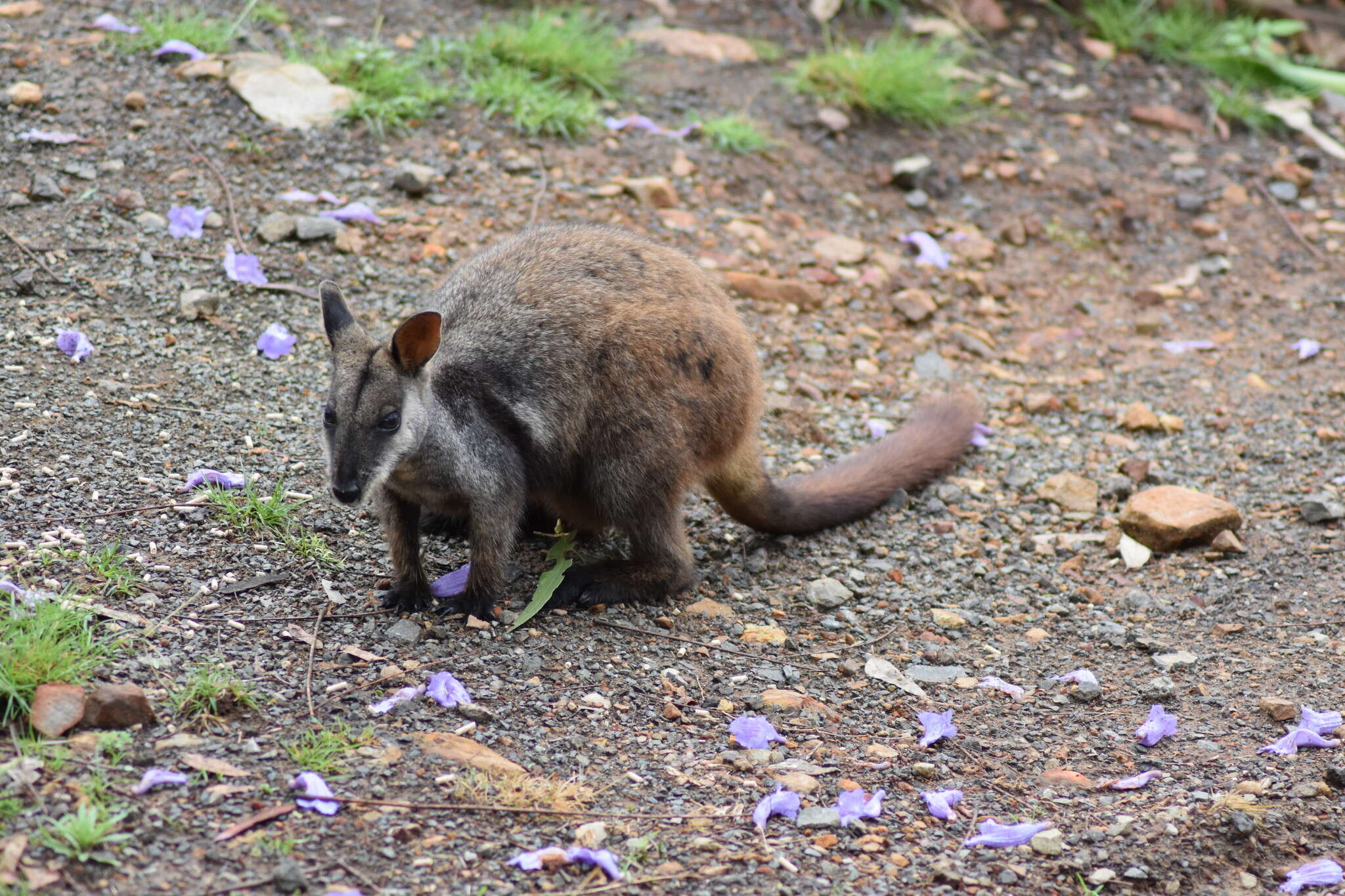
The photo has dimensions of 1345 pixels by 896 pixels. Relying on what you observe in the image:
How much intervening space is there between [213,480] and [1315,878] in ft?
11.5

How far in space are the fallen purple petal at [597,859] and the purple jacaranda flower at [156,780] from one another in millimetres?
918

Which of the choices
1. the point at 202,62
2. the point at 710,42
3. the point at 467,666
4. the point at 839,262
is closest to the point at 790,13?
the point at 710,42

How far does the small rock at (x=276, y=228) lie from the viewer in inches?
231

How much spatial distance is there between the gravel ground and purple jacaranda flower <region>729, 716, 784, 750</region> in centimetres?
11

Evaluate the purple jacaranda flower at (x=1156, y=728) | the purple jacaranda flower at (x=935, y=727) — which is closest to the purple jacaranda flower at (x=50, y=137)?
the purple jacaranda flower at (x=935, y=727)

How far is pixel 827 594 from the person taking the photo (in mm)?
4762

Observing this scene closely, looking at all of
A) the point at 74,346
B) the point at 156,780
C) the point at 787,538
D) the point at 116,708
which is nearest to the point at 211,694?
the point at 116,708

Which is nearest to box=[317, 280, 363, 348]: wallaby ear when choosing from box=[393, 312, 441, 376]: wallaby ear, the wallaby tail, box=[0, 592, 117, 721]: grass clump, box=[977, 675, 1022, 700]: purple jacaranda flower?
box=[393, 312, 441, 376]: wallaby ear

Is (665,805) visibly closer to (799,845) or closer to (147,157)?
(799,845)

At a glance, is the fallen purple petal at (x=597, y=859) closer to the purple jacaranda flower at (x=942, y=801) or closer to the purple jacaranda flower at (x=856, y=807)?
the purple jacaranda flower at (x=856, y=807)

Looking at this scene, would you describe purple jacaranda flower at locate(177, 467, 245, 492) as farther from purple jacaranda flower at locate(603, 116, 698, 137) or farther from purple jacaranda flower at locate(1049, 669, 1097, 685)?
purple jacaranda flower at locate(603, 116, 698, 137)

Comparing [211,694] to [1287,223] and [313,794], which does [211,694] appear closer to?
[313,794]

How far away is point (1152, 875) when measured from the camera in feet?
10.8

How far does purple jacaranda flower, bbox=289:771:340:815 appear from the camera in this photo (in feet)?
10.2
